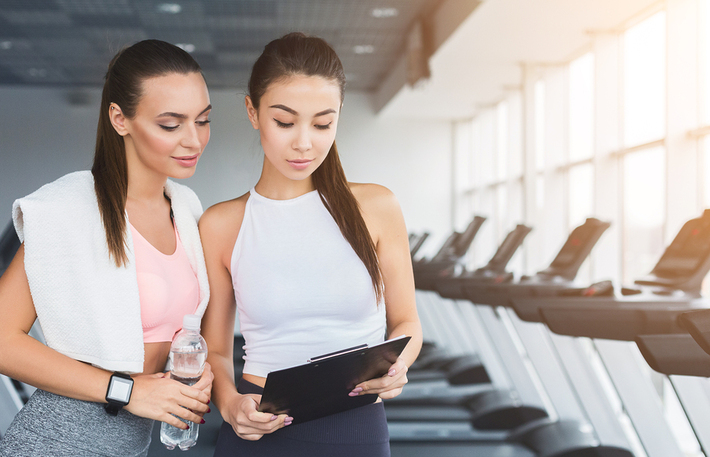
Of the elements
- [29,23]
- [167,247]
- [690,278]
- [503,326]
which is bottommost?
[503,326]

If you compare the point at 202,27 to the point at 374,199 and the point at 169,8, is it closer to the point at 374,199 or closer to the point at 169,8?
the point at 169,8

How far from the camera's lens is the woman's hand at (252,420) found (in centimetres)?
97

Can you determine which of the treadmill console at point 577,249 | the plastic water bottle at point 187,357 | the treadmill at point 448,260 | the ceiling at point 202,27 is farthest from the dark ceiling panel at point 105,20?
the plastic water bottle at point 187,357

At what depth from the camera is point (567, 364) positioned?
114 inches

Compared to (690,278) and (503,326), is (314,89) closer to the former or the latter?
(690,278)

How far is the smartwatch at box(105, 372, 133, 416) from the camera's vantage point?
0.99 metres

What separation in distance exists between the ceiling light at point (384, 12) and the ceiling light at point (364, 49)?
35.2 inches

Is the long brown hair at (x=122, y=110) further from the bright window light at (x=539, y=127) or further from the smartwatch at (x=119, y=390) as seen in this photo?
the bright window light at (x=539, y=127)

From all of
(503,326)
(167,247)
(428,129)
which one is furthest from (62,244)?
(428,129)

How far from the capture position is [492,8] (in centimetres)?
459

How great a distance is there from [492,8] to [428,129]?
4620mm

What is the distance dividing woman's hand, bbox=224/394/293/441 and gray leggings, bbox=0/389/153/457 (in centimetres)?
22

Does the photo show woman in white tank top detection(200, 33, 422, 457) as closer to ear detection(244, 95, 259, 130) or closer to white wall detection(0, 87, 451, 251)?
ear detection(244, 95, 259, 130)

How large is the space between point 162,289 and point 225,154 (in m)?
4.50
